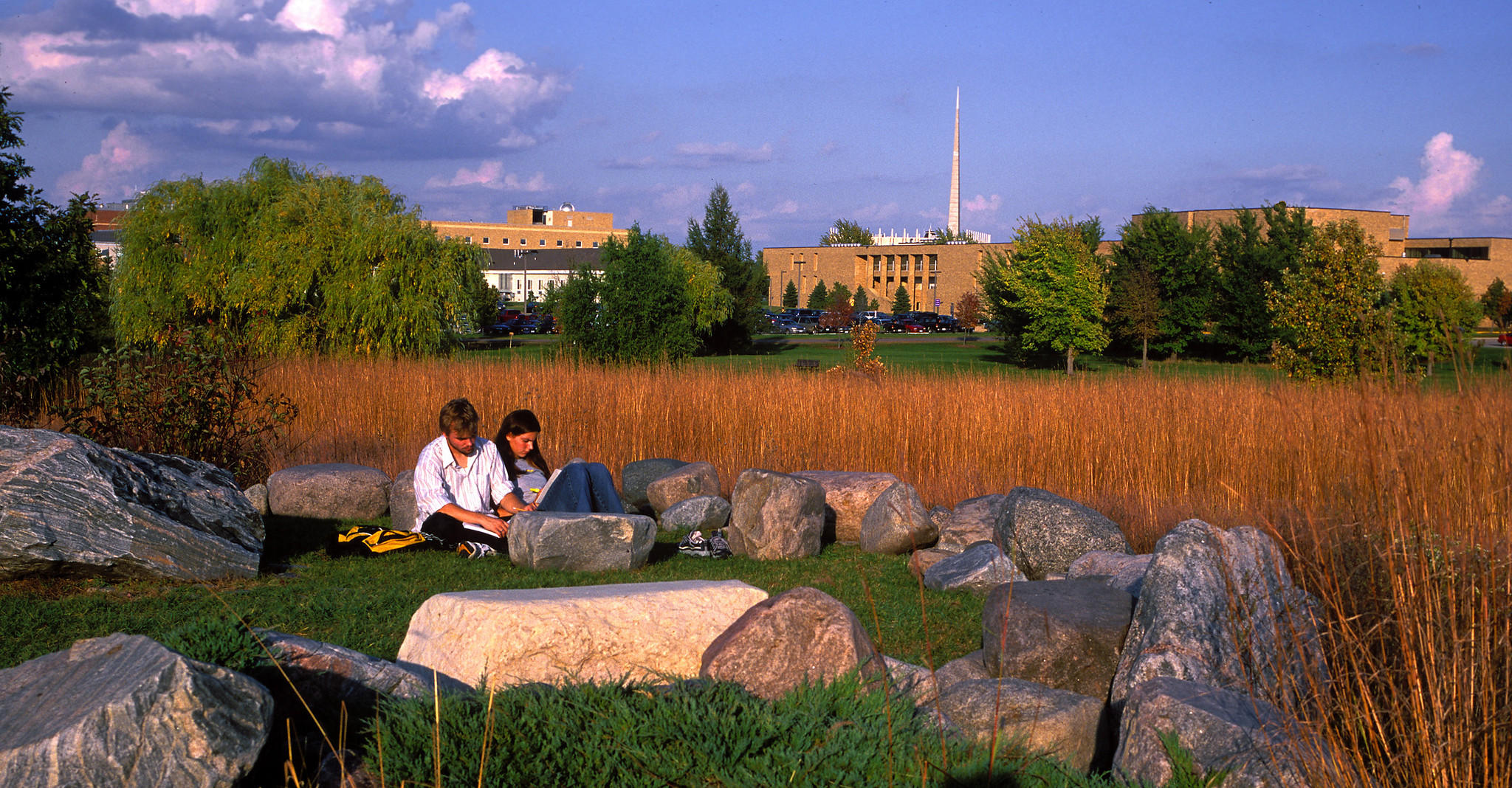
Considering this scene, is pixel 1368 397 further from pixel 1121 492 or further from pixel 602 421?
pixel 602 421

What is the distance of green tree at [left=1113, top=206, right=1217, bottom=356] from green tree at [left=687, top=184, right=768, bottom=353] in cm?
1560

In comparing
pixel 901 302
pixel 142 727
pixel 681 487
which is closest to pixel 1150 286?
pixel 681 487

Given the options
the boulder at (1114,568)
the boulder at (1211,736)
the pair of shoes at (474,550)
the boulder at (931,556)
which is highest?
the boulder at (1211,736)

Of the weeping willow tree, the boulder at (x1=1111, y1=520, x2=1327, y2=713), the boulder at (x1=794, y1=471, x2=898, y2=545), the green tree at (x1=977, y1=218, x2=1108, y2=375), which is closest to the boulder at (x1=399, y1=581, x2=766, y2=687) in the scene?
the boulder at (x1=1111, y1=520, x2=1327, y2=713)

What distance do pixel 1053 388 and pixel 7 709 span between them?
34.8ft

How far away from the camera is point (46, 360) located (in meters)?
12.6

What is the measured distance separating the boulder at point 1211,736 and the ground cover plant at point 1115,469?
143 millimetres

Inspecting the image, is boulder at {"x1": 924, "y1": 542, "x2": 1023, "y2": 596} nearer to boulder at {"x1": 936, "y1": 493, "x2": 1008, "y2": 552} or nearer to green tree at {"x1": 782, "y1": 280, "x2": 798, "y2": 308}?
boulder at {"x1": 936, "y1": 493, "x2": 1008, "y2": 552}

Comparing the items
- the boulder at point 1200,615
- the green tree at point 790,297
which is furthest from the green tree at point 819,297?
the boulder at point 1200,615

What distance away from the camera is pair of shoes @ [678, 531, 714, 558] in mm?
7719

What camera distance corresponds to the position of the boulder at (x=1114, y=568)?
6.09 metres

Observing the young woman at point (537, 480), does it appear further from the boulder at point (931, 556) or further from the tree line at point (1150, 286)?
the tree line at point (1150, 286)

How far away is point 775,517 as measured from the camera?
781cm

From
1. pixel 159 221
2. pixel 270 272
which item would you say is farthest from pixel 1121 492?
pixel 159 221
